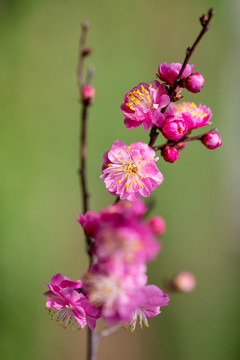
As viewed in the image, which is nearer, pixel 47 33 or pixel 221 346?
pixel 221 346

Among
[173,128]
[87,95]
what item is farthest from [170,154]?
[87,95]

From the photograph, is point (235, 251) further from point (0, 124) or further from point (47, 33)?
point (47, 33)

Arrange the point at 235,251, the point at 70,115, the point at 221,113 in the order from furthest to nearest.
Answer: the point at 221,113 → the point at 235,251 → the point at 70,115

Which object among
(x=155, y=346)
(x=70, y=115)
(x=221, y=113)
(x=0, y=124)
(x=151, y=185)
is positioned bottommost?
(x=155, y=346)

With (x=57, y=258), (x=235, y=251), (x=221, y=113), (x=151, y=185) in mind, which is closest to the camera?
(x=151, y=185)

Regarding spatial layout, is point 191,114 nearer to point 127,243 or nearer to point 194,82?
point 194,82

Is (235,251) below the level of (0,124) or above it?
below

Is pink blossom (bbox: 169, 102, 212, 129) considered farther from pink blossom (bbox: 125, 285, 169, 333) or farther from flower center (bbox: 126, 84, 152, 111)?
pink blossom (bbox: 125, 285, 169, 333)

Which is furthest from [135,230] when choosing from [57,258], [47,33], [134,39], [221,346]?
[134,39]
